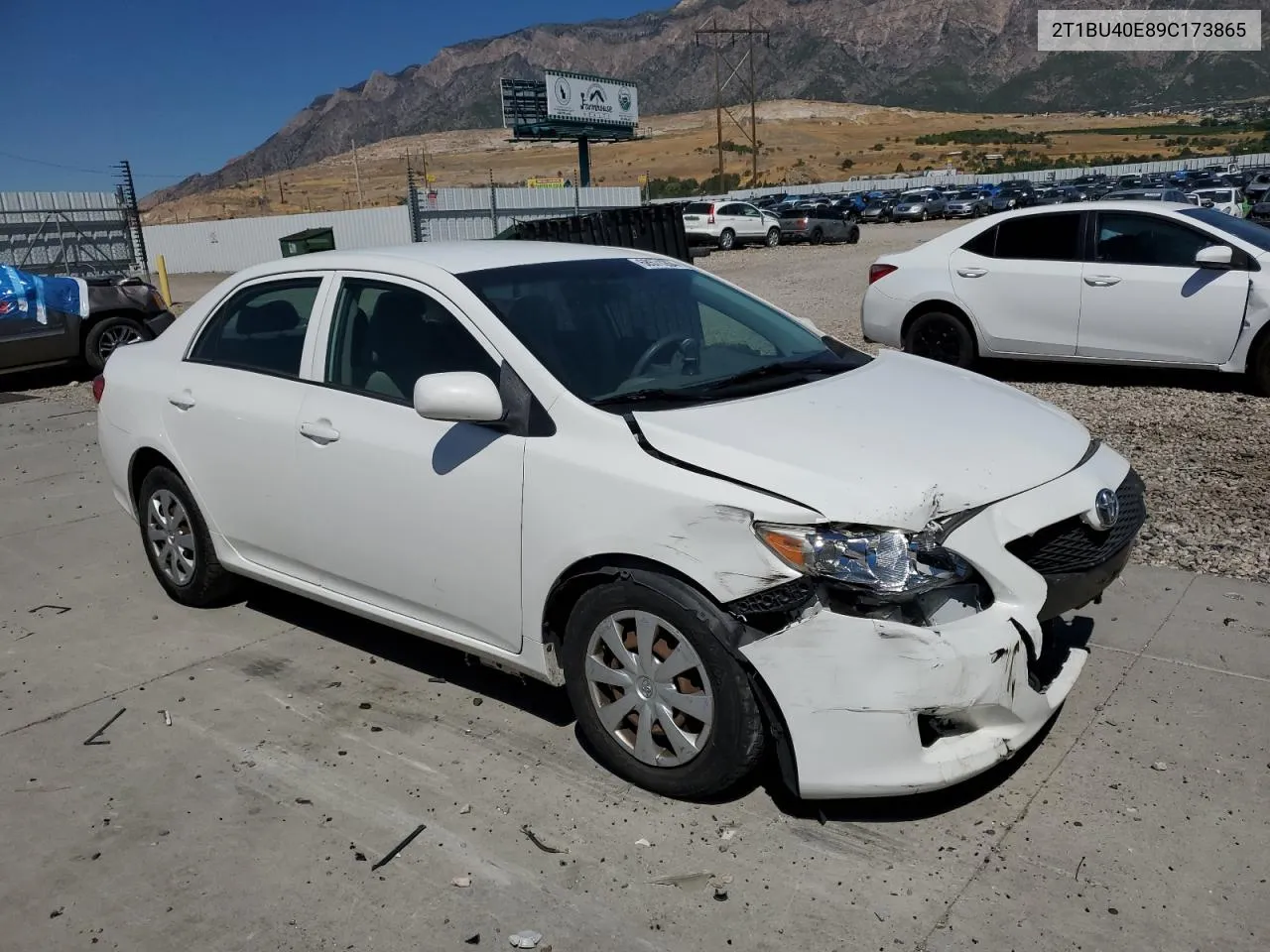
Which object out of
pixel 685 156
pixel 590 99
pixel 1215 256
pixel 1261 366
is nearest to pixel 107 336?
pixel 1215 256

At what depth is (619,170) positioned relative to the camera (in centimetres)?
11462

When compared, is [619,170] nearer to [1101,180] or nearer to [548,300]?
[1101,180]

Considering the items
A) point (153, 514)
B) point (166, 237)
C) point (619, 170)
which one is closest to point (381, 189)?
point (619, 170)

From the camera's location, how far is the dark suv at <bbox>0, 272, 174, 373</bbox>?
11672 mm

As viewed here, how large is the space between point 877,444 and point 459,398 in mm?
1298

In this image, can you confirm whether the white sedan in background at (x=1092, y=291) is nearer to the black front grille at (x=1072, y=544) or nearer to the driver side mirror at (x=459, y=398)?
the black front grille at (x=1072, y=544)

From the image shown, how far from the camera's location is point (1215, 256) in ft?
25.6

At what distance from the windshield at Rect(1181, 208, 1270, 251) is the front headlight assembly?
21.8 feet

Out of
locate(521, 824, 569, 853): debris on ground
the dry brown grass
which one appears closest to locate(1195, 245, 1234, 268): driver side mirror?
locate(521, 824, 569, 853): debris on ground

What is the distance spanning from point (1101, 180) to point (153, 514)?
5822 centimetres

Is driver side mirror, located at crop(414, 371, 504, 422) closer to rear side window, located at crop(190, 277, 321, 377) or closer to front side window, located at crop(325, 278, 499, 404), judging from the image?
front side window, located at crop(325, 278, 499, 404)

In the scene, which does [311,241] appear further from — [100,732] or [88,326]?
[100,732]

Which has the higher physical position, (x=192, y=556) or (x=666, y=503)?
(x=666, y=503)

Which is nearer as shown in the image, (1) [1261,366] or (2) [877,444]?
(2) [877,444]
